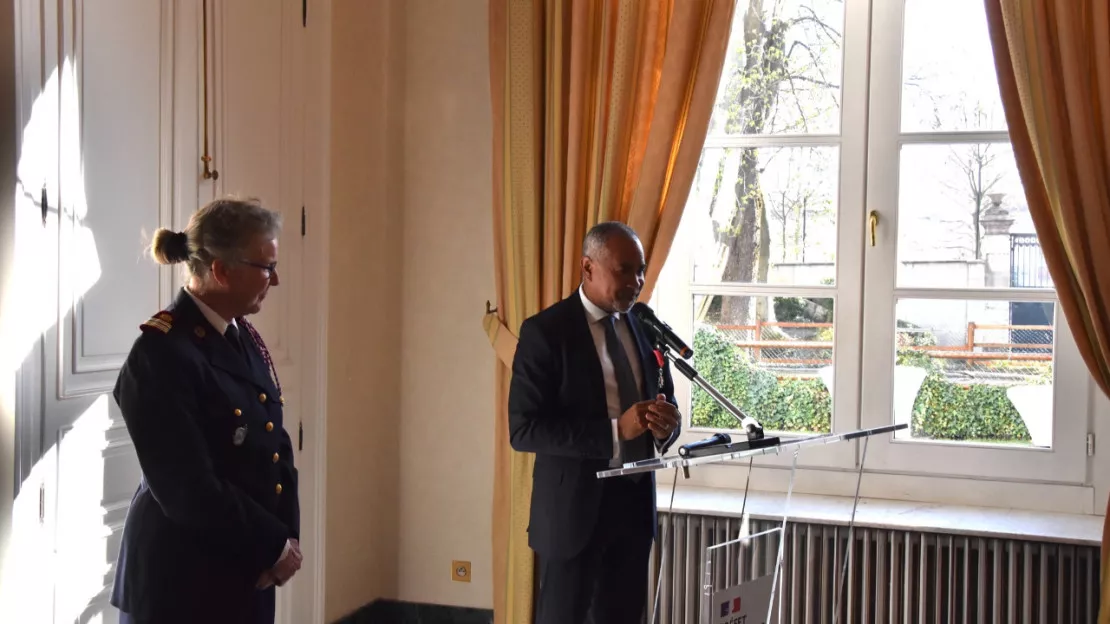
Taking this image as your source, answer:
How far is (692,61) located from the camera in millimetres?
3498

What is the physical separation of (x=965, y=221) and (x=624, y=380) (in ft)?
5.34

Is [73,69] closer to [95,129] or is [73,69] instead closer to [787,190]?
[95,129]

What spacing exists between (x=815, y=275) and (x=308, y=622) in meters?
2.16

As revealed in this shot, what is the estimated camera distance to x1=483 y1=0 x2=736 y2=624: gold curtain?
3479mm

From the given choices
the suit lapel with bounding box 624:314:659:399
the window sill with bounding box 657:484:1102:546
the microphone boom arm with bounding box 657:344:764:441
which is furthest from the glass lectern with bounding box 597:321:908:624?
the window sill with bounding box 657:484:1102:546

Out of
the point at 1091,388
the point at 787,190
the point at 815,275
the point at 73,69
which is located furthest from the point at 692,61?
the point at 73,69

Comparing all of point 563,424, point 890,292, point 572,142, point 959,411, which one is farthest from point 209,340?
point 959,411

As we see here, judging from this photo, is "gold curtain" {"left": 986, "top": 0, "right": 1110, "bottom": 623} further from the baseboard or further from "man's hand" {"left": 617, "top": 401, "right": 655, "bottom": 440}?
the baseboard

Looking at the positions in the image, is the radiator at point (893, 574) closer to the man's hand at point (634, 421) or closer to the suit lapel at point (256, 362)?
the man's hand at point (634, 421)

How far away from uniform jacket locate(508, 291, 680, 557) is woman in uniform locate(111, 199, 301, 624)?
67cm

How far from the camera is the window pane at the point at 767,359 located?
3.70 metres

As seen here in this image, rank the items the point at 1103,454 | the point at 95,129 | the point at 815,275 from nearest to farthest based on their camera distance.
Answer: the point at 95,129
the point at 1103,454
the point at 815,275

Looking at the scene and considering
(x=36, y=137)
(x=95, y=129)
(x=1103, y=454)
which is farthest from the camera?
(x=1103, y=454)

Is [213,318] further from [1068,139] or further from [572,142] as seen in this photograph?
[1068,139]
